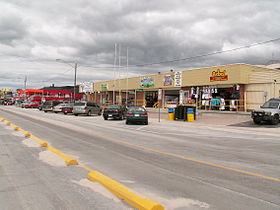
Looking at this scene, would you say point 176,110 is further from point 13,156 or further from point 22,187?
point 22,187

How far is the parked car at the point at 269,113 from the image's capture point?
19.5 meters

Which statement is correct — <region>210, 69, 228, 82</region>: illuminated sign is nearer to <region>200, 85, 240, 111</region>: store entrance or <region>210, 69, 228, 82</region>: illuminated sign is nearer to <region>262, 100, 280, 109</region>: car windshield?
<region>200, 85, 240, 111</region>: store entrance

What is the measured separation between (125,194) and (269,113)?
58.9ft

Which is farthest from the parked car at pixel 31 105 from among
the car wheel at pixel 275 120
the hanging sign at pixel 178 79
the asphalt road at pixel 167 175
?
the asphalt road at pixel 167 175

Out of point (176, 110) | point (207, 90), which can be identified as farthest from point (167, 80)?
point (176, 110)

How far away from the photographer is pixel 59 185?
17.1 ft

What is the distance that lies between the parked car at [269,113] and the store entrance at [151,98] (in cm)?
2552

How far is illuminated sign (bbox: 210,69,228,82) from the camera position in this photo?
29364 mm

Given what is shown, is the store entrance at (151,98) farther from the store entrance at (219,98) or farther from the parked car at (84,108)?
the parked car at (84,108)

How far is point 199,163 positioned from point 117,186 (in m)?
3.21

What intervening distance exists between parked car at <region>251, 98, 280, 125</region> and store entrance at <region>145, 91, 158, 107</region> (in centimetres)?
2552

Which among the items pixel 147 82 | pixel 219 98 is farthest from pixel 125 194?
pixel 147 82

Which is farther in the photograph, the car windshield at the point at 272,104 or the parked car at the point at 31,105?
the parked car at the point at 31,105

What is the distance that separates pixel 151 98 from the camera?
45.6 m
